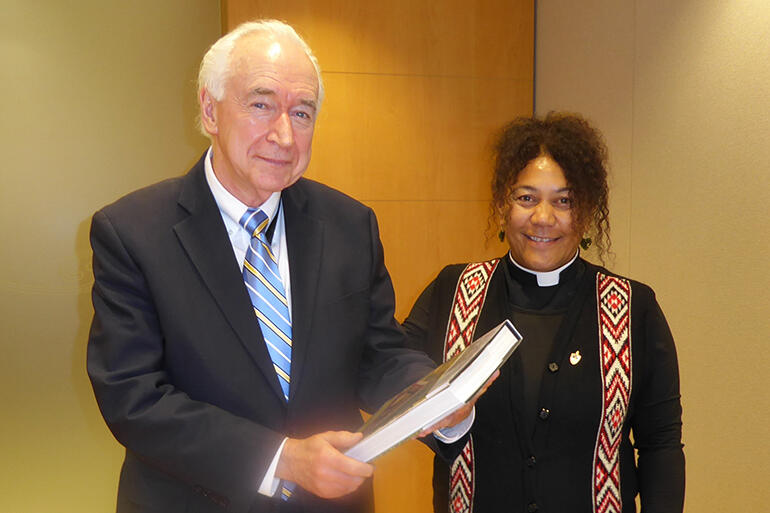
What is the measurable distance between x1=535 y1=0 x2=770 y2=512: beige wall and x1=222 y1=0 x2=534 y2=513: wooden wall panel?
74cm

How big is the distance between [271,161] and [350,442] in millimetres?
589

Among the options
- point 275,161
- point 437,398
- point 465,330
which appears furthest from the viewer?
point 465,330

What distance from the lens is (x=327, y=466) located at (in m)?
1.12

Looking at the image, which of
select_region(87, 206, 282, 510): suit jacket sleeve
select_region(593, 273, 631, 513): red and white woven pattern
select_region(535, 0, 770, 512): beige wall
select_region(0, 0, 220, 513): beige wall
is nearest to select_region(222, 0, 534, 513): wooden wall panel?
select_region(0, 0, 220, 513): beige wall

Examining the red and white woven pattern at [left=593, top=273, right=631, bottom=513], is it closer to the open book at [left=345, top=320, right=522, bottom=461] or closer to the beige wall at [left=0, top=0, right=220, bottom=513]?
the open book at [left=345, top=320, right=522, bottom=461]

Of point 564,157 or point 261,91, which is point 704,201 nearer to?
point 564,157

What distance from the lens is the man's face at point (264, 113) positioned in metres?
1.38

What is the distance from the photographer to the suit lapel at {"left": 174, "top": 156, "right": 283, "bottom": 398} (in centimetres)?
130

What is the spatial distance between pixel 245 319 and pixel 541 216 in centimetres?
86

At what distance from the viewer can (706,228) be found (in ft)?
8.74

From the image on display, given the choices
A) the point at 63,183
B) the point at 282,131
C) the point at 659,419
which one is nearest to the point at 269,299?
the point at 282,131

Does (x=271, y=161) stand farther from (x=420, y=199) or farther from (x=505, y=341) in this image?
(x=420, y=199)

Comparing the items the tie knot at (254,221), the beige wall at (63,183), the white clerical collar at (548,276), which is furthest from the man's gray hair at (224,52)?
the beige wall at (63,183)

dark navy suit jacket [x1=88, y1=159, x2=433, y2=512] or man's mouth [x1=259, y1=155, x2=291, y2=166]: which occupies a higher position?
man's mouth [x1=259, y1=155, x2=291, y2=166]
